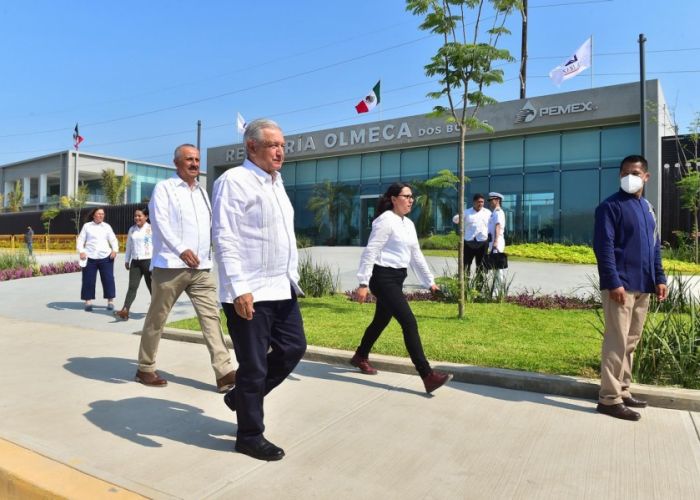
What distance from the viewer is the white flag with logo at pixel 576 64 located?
20953 millimetres

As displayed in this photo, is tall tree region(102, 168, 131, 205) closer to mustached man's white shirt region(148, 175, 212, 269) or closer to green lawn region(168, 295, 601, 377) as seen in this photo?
green lawn region(168, 295, 601, 377)

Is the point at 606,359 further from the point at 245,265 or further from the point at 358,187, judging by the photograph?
the point at 358,187

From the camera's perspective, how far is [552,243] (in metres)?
21.7

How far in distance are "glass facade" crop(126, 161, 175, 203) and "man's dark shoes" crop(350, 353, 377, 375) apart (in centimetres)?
5573

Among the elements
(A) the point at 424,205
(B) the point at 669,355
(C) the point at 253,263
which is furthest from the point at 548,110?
(C) the point at 253,263

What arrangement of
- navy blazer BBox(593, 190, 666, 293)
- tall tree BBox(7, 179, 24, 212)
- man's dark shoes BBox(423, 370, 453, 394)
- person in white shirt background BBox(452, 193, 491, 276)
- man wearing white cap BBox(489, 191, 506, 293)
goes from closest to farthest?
navy blazer BBox(593, 190, 666, 293) → man's dark shoes BBox(423, 370, 453, 394) → man wearing white cap BBox(489, 191, 506, 293) → person in white shirt background BBox(452, 193, 491, 276) → tall tree BBox(7, 179, 24, 212)

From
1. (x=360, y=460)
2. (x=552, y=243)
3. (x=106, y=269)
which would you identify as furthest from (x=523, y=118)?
(x=360, y=460)

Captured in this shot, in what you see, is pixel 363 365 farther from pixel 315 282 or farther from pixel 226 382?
pixel 315 282

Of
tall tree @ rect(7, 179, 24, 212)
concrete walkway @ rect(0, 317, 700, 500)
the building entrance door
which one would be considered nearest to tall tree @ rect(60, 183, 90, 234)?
tall tree @ rect(7, 179, 24, 212)

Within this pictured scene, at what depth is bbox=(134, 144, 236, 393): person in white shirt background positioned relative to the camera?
437 centimetres

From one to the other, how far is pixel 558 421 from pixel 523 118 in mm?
21018

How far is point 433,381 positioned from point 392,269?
1044 mm

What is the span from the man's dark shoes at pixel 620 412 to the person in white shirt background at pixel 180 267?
9.70 ft

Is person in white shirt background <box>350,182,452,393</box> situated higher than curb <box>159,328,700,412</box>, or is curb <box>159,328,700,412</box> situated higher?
person in white shirt background <box>350,182,452,393</box>
